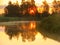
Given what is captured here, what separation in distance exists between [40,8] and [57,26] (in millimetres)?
4327

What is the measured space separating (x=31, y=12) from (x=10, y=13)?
3.64ft

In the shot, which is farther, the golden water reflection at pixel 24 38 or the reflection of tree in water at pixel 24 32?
the reflection of tree in water at pixel 24 32

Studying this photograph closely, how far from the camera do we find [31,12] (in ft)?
40.1

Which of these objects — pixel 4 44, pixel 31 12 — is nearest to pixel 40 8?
pixel 31 12

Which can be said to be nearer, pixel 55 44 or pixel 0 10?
pixel 55 44

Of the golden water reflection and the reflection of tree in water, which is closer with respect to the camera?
the golden water reflection

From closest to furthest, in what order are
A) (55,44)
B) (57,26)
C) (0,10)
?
(55,44)
(57,26)
(0,10)

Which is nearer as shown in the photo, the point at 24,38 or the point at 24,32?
the point at 24,38

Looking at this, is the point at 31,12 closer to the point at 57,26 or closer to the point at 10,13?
the point at 10,13

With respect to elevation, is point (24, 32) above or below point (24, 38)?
below

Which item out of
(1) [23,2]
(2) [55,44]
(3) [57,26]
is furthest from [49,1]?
(2) [55,44]

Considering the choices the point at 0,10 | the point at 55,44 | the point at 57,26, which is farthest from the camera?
the point at 0,10

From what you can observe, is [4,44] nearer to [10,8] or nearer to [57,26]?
[57,26]

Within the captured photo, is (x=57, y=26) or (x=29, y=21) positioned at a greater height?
(x=57, y=26)
